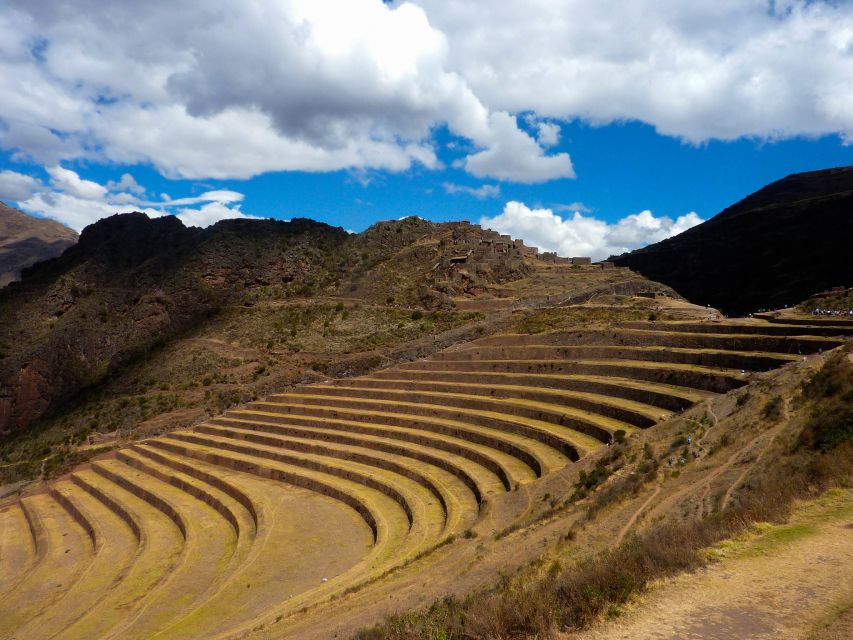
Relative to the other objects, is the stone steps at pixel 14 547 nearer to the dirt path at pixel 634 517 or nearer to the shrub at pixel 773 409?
the dirt path at pixel 634 517

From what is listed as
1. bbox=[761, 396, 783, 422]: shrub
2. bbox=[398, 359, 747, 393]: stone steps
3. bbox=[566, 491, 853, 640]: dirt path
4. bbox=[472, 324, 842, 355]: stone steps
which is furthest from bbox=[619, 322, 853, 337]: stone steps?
bbox=[566, 491, 853, 640]: dirt path

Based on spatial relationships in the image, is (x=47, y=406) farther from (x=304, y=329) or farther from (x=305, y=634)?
(x=305, y=634)

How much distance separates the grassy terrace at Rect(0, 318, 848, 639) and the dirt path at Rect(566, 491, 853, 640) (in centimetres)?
582

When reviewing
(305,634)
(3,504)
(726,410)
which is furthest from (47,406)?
(726,410)

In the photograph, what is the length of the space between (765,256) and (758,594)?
67633 millimetres

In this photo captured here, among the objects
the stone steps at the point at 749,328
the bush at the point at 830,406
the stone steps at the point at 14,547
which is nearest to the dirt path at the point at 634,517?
the bush at the point at 830,406

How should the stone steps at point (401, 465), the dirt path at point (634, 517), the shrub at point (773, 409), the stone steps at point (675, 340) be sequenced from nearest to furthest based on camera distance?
1. the dirt path at point (634, 517)
2. the shrub at point (773, 409)
3. the stone steps at point (401, 465)
4. the stone steps at point (675, 340)

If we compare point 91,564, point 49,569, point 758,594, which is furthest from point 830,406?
point 49,569

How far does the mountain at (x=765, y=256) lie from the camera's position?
5166cm

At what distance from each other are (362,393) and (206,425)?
300 inches

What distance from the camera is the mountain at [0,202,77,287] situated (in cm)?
10344

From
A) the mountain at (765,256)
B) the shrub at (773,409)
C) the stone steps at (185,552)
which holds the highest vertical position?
the mountain at (765,256)

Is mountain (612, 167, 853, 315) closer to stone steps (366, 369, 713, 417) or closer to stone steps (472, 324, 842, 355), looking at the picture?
stone steps (472, 324, 842, 355)

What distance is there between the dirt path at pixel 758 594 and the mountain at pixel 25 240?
11624cm
